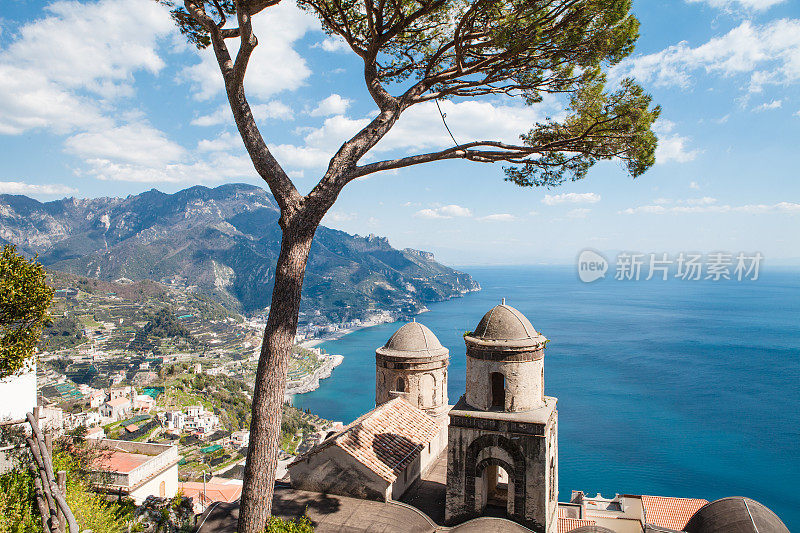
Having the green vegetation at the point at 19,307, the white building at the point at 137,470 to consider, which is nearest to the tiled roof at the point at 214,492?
the white building at the point at 137,470

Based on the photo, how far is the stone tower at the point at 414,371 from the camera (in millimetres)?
14539

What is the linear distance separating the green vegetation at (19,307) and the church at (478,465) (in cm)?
581

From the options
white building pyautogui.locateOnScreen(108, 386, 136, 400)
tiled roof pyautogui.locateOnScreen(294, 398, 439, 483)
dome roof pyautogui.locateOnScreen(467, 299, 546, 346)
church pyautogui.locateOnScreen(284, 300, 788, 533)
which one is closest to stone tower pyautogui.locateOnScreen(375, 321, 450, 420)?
tiled roof pyautogui.locateOnScreen(294, 398, 439, 483)

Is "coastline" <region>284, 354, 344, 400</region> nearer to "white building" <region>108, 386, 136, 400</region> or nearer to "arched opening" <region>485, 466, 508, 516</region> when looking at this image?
"white building" <region>108, 386, 136, 400</region>

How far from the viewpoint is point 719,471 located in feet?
Result: 131

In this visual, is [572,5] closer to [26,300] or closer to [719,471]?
[26,300]

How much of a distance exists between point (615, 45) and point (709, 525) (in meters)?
10.3

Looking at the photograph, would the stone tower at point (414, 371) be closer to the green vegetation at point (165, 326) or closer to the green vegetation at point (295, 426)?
the green vegetation at point (295, 426)

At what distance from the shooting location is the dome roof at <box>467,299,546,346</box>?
9.85m

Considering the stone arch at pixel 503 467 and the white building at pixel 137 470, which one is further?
the white building at pixel 137 470

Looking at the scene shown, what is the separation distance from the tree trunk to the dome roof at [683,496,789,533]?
996 cm

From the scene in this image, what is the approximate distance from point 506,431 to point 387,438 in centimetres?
319

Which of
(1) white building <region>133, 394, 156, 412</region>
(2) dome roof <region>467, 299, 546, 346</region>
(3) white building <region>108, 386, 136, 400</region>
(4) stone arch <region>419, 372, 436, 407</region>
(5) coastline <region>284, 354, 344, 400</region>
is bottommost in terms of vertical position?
(5) coastline <region>284, 354, 344, 400</region>

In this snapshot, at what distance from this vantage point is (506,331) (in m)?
9.96
